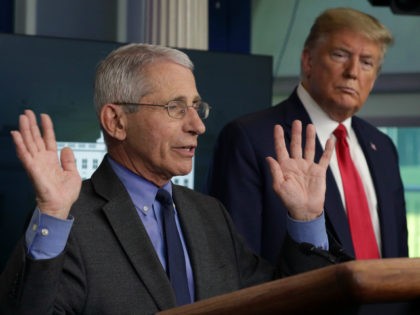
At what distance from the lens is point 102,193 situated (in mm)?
2162

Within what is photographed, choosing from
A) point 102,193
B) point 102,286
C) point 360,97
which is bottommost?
point 102,286

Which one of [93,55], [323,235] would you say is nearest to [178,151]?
[323,235]

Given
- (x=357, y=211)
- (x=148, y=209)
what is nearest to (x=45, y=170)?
(x=148, y=209)

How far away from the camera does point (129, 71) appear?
2.28m

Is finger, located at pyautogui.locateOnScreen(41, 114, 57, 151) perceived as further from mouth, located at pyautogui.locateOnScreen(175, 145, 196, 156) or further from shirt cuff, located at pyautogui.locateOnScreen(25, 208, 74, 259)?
mouth, located at pyautogui.locateOnScreen(175, 145, 196, 156)

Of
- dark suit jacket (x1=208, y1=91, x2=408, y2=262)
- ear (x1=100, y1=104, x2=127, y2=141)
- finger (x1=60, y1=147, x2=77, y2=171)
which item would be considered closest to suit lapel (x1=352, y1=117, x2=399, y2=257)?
dark suit jacket (x1=208, y1=91, x2=408, y2=262)

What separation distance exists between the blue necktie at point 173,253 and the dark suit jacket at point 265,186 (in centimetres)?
70

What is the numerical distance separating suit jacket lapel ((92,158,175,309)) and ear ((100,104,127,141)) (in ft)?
0.55

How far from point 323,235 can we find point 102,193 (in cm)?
55

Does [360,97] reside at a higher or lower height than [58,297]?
higher

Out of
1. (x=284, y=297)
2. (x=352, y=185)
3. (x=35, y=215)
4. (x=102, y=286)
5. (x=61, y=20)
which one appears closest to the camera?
(x=284, y=297)

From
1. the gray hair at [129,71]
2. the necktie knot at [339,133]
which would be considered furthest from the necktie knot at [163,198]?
the necktie knot at [339,133]

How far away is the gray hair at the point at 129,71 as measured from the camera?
89.7 inches

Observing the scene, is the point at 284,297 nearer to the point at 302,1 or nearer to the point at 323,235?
the point at 323,235
